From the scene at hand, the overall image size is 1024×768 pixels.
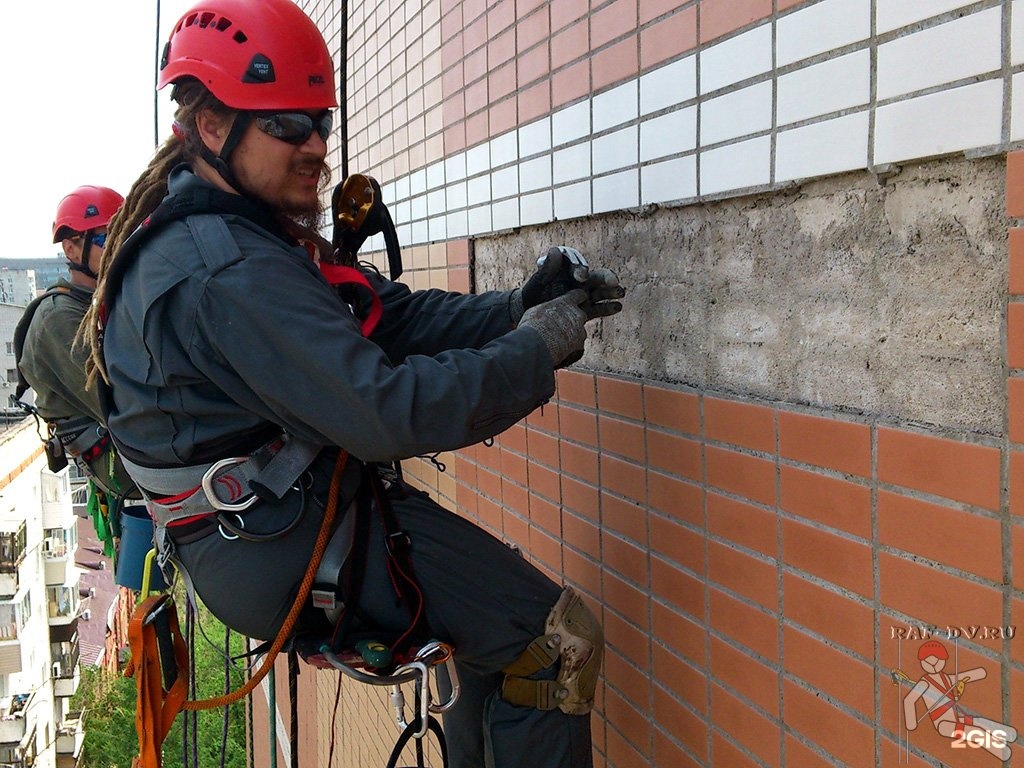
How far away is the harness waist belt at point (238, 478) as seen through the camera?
2.10m

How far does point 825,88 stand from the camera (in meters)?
1.75

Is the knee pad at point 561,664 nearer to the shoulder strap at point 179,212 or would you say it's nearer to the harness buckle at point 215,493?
the harness buckle at point 215,493

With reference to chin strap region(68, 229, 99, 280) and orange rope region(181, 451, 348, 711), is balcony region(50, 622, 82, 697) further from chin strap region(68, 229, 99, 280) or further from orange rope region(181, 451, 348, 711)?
orange rope region(181, 451, 348, 711)

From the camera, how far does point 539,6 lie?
2.89 m

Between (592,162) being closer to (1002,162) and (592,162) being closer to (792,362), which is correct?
(792,362)

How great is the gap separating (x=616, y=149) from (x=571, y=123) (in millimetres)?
303

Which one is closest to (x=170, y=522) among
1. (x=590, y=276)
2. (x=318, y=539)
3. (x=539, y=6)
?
(x=318, y=539)

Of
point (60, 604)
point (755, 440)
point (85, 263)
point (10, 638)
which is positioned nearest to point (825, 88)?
point (755, 440)

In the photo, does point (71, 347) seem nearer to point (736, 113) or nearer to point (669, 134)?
point (669, 134)

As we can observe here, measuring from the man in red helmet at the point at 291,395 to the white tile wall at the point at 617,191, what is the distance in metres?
0.25

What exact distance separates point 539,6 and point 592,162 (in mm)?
631

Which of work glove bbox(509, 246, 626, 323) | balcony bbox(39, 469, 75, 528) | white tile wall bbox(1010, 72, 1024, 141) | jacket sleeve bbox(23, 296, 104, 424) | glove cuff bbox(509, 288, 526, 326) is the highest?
white tile wall bbox(1010, 72, 1024, 141)

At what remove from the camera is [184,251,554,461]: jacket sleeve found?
1893 millimetres

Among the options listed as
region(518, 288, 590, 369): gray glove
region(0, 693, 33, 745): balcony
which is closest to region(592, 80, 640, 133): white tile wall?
region(518, 288, 590, 369): gray glove
